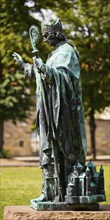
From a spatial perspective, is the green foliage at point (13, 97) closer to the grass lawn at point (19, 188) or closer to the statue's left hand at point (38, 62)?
the grass lawn at point (19, 188)

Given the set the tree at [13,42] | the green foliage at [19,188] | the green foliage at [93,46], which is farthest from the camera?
the green foliage at [93,46]

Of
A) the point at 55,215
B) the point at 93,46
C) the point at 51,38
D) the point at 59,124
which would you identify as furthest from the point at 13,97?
the point at 55,215

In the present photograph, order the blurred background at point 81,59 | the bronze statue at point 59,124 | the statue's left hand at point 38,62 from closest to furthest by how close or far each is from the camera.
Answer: the statue's left hand at point 38,62
the bronze statue at point 59,124
the blurred background at point 81,59

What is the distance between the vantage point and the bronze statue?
6.51 metres

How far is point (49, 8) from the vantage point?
27.8 m

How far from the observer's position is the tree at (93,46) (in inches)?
1155

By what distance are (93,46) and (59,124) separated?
78.3 feet

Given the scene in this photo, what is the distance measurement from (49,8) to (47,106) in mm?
21835

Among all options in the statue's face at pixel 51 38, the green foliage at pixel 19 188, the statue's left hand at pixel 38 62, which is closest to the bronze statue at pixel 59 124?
the statue's left hand at pixel 38 62

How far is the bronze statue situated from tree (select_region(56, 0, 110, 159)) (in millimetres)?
22546

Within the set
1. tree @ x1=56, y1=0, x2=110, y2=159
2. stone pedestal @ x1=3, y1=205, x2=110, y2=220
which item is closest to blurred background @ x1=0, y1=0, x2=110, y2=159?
tree @ x1=56, y1=0, x2=110, y2=159

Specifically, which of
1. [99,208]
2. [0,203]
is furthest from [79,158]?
[0,203]

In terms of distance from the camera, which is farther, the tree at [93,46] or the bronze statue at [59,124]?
the tree at [93,46]

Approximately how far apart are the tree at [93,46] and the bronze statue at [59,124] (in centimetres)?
2255
